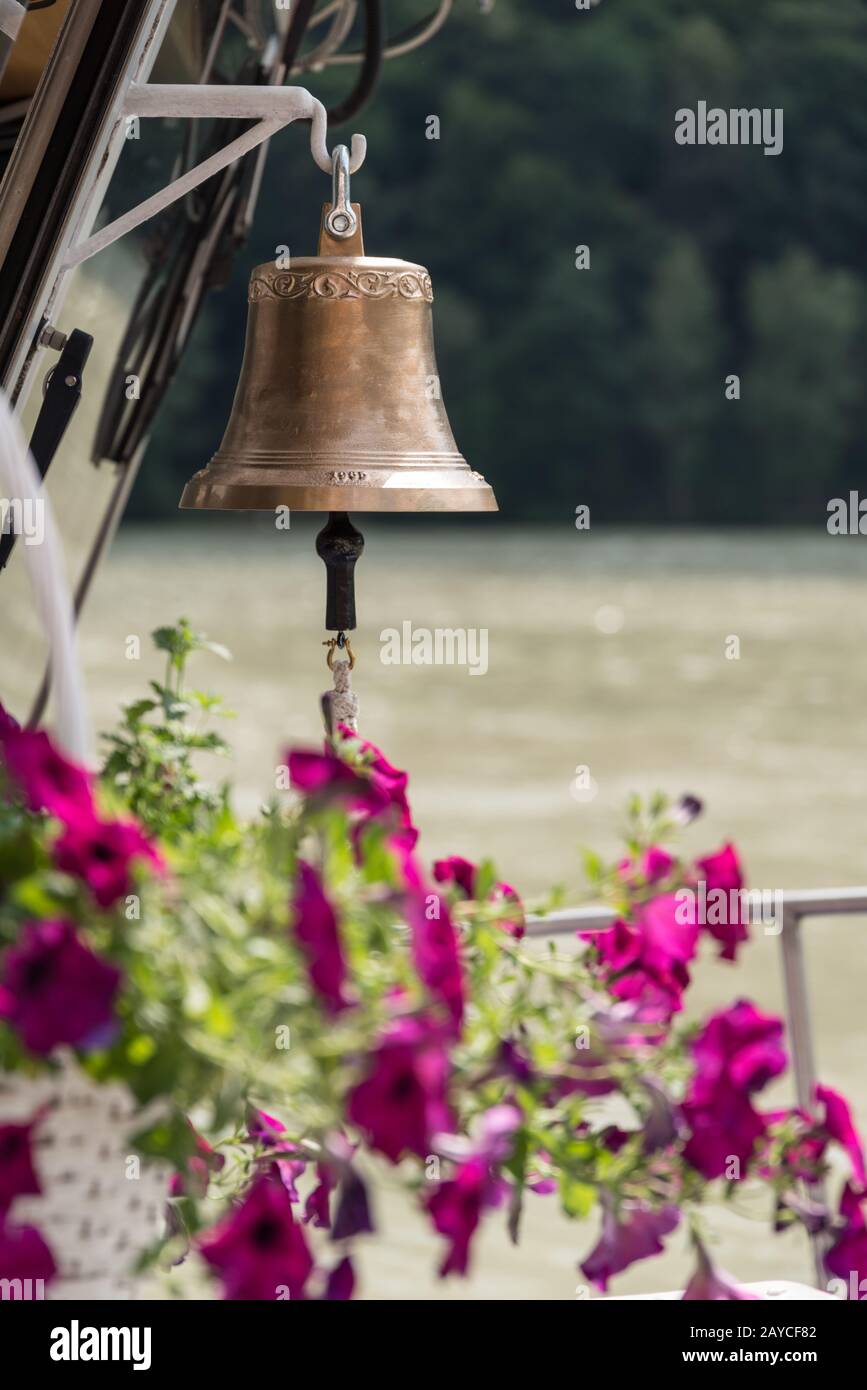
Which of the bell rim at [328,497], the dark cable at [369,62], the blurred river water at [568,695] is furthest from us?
the blurred river water at [568,695]

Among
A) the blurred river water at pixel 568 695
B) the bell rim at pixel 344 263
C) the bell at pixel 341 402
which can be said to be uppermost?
the blurred river water at pixel 568 695

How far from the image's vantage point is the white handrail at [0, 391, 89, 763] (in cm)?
103

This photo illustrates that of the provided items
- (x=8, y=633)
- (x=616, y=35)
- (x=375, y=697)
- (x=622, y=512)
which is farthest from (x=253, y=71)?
(x=616, y=35)

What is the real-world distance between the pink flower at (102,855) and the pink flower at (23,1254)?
17 centimetres

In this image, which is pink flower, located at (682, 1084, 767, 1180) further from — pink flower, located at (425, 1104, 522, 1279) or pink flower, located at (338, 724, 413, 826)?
pink flower, located at (338, 724, 413, 826)

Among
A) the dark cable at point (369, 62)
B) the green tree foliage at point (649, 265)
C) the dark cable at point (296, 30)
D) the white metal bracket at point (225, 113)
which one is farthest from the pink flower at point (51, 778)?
the green tree foliage at point (649, 265)

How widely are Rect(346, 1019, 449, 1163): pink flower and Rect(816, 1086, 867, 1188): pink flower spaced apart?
0.33 m

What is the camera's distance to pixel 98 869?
92 centimetres

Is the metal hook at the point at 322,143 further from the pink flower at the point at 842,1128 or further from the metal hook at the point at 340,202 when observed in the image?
the pink flower at the point at 842,1128

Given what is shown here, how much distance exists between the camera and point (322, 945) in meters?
0.89

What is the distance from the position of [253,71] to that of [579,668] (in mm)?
28878

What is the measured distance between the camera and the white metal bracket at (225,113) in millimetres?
2006

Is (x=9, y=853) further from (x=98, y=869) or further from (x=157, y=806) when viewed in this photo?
(x=157, y=806)

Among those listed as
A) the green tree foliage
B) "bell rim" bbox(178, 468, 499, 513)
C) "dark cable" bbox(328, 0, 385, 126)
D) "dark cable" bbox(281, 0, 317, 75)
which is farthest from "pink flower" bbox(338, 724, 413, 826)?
the green tree foliage
